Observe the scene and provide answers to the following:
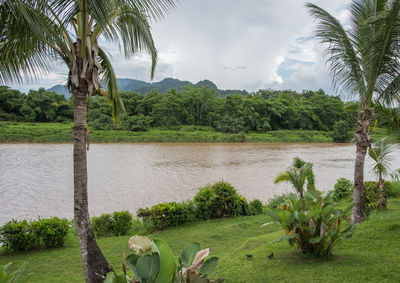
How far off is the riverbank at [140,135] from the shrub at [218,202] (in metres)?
22.8

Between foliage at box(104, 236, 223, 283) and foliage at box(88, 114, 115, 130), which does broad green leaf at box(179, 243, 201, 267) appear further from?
foliage at box(88, 114, 115, 130)

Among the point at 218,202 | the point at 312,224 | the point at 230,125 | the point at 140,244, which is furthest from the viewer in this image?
the point at 230,125

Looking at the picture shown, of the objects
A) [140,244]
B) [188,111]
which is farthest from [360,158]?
[188,111]

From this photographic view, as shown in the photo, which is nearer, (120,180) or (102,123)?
(120,180)

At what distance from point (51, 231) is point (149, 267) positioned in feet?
17.8

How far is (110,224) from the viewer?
7.09m

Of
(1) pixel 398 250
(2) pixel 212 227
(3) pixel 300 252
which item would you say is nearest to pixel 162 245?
(3) pixel 300 252

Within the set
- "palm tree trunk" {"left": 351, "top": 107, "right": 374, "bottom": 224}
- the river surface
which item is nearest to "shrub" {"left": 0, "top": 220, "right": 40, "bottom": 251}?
the river surface

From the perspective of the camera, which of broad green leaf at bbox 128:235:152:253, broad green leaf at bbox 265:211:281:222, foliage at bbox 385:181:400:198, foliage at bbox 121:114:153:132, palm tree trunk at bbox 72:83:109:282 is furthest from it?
foliage at bbox 121:114:153:132

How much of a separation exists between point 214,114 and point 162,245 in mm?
49311

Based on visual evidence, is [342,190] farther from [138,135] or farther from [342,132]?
[342,132]

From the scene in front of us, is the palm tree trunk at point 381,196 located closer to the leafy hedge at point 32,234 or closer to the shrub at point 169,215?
the shrub at point 169,215

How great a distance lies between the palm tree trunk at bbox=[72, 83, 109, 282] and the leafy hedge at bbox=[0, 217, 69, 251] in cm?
273

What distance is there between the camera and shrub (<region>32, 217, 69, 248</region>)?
229 inches
